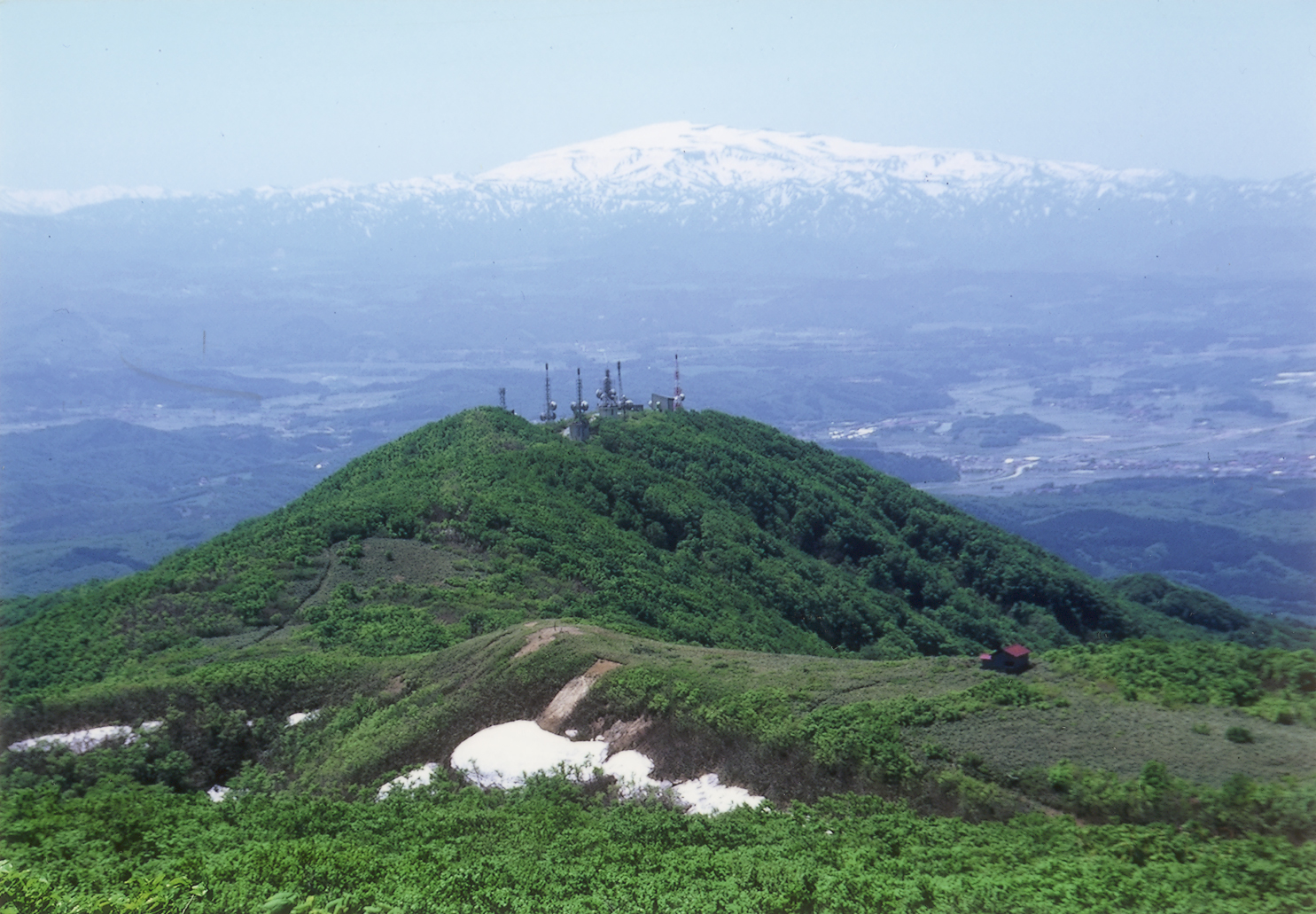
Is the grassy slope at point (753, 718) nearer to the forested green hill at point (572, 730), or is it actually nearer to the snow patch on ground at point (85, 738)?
the forested green hill at point (572, 730)

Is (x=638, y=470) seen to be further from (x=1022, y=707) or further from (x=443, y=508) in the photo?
(x=1022, y=707)

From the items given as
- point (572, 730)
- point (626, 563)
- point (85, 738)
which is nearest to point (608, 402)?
point (626, 563)

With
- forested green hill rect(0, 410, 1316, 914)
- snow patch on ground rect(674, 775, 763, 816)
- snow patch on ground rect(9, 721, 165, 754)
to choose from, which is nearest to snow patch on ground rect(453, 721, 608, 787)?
forested green hill rect(0, 410, 1316, 914)

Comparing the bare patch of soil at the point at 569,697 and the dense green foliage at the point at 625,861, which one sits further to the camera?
the bare patch of soil at the point at 569,697

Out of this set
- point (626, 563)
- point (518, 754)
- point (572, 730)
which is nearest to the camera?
point (518, 754)

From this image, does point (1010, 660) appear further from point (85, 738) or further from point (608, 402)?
point (608, 402)

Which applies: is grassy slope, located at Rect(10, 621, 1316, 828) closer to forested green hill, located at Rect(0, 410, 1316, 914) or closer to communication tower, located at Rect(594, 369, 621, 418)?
forested green hill, located at Rect(0, 410, 1316, 914)

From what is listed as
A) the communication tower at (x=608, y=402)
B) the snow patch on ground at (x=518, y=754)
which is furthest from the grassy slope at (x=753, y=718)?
the communication tower at (x=608, y=402)
